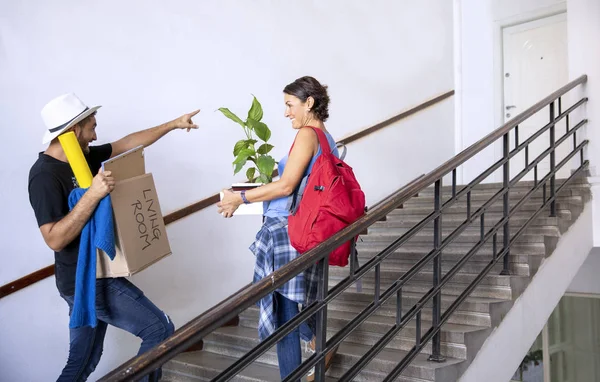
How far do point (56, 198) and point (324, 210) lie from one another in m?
0.93

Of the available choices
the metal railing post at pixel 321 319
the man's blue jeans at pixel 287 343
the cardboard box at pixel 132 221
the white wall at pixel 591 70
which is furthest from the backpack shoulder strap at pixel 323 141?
the white wall at pixel 591 70

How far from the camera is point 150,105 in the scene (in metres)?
3.28

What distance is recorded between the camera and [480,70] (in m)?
5.44

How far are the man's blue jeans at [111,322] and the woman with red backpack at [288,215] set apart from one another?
435mm

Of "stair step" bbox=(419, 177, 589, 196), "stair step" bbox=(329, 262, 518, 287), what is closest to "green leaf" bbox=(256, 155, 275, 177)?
"stair step" bbox=(329, 262, 518, 287)

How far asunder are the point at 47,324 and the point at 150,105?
1286 millimetres

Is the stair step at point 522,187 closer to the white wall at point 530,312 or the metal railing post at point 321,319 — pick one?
the white wall at point 530,312

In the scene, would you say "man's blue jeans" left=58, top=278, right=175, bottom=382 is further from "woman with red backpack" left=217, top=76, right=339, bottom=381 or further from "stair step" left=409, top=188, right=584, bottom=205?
"stair step" left=409, top=188, right=584, bottom=205

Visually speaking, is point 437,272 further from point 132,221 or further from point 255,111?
point 132,221

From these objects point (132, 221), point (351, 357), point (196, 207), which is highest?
point (196, 207)

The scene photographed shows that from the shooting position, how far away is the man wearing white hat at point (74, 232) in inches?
77.4

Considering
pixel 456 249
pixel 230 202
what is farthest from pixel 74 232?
pixel 456 249

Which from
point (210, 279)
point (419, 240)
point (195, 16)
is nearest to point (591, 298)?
point (419, 240)

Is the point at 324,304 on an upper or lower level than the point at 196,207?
lower
